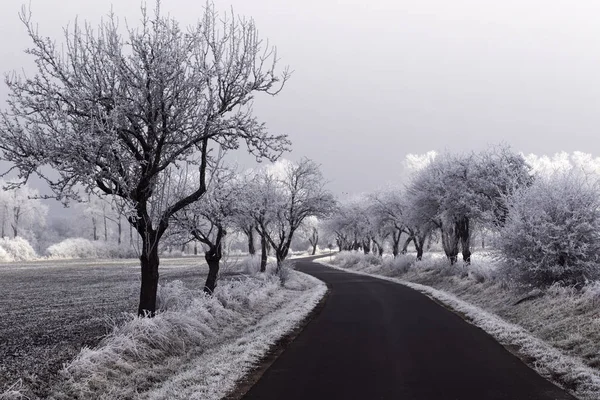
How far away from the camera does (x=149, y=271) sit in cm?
1281

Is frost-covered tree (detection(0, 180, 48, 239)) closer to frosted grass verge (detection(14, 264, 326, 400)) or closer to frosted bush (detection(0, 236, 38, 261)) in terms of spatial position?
frosted bush (detection(0, 236, 38, 261))

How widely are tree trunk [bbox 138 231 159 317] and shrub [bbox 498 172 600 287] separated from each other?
39.1 feet

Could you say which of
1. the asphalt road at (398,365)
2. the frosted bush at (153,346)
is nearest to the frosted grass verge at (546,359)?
the asphalt road at (398,365)

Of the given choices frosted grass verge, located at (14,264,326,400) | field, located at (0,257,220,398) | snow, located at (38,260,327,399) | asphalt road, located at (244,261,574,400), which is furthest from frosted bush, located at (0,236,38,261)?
asphalt road, located at (244,261,574,400)

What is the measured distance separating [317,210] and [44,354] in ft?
87.1

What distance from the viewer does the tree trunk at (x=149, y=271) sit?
497 inches

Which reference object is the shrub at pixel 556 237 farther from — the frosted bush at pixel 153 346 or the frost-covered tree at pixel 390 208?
the frost-covered tree at pixel 390 208

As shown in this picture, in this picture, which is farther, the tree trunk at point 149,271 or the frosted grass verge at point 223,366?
the tree trunk at point 149,271

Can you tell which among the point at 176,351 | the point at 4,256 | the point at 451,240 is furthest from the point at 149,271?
the point at 4,256

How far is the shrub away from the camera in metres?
17.6

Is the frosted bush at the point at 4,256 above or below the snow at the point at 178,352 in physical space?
above

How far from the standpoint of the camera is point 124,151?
1201 centimetres

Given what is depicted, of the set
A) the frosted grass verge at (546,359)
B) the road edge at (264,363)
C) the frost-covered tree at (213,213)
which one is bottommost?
the frosted grass verge at (546,359)

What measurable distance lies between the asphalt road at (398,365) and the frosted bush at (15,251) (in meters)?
63.4
